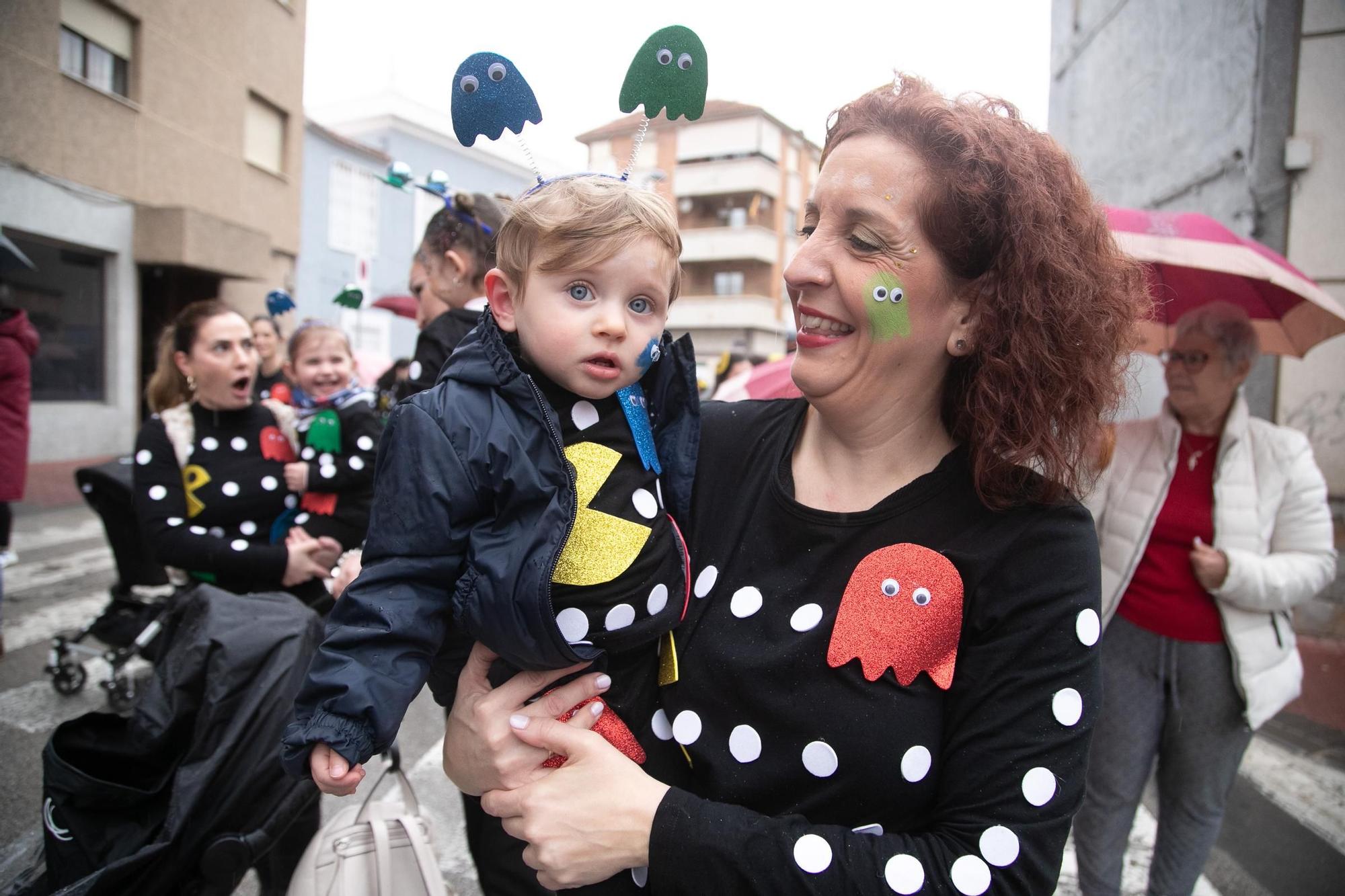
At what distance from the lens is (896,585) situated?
1253mm

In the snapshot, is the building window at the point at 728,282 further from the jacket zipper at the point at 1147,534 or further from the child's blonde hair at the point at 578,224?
the child's blonde hair at the point at 578,224

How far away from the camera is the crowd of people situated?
1160mm

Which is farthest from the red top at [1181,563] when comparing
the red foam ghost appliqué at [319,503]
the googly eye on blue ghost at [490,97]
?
the red foam ghost appliqué at [319,503]

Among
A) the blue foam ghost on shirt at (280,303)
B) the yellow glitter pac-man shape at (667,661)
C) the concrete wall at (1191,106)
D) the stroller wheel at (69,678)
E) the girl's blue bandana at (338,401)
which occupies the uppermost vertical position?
the concrete wall at (1191,106)

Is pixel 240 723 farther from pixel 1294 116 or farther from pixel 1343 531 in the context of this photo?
pixel 1294 116

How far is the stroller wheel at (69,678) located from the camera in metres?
4.06

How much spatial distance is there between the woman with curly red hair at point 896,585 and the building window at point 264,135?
7.06ft

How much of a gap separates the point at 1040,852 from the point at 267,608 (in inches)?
73.4

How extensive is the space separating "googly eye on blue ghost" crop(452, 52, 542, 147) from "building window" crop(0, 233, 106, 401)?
17.8 feet

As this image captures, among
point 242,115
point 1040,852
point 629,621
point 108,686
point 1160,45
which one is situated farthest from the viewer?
point 1160,45

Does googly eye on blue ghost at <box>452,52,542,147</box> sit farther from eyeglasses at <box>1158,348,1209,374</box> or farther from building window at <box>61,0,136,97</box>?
eyeglasses at <box>1158,348,1209,374</box>

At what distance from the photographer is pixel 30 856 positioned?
5.91 feet

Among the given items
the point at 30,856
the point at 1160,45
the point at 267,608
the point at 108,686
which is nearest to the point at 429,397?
the point at 267,608

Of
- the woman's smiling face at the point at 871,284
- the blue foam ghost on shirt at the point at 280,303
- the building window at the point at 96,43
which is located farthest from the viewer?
the blue foam ghost on shirt at the point at 280,303
